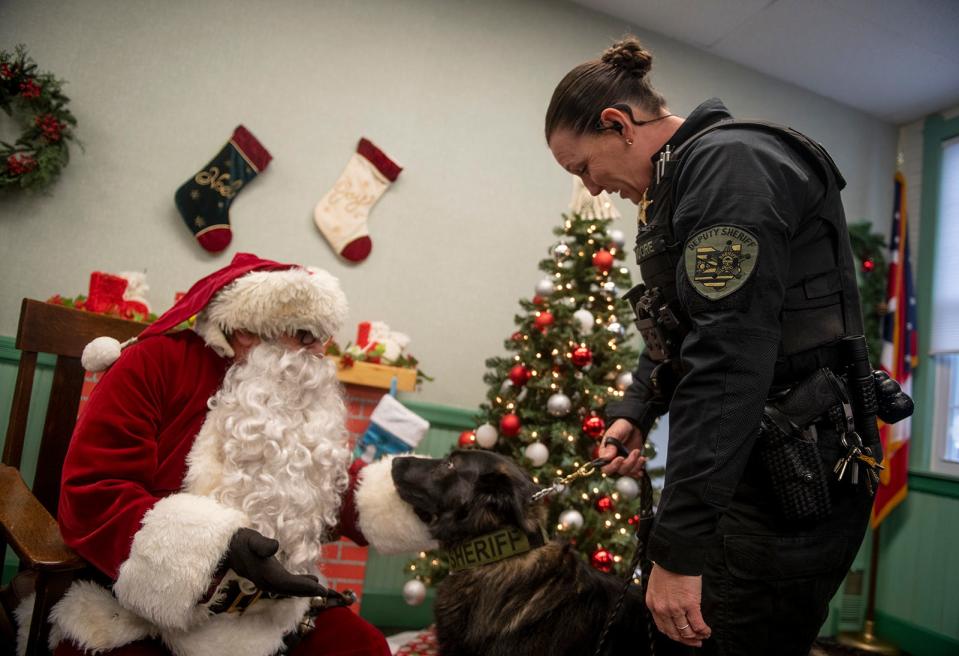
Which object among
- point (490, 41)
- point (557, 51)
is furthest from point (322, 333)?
point (557, 51)

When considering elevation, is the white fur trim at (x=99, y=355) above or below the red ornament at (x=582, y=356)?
below

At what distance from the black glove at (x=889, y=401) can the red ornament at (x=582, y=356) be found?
1.61 metres

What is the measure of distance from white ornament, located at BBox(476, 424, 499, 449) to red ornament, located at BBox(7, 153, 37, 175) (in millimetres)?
2296

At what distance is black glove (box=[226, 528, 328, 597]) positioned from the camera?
4.23 ft

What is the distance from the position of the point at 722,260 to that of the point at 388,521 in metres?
1.14

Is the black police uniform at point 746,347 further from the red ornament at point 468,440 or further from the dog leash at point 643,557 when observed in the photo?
the red ornament at point 468,440

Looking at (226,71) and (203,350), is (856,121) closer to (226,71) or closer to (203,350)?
(226,71)

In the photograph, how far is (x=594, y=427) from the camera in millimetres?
2748

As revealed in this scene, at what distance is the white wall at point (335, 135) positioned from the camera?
117 inches

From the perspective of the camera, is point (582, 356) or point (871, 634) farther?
point (871, 634)

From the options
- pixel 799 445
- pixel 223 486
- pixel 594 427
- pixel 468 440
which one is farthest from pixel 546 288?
pixel 799 445

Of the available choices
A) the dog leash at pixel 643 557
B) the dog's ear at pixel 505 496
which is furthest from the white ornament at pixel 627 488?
the dog leash at pixel 643 557

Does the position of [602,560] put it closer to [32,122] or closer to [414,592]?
[414,592]

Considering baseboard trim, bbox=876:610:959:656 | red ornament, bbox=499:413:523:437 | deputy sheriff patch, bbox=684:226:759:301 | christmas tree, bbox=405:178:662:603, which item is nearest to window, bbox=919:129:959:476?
baseboard trim, bbox=876:610:959:656
